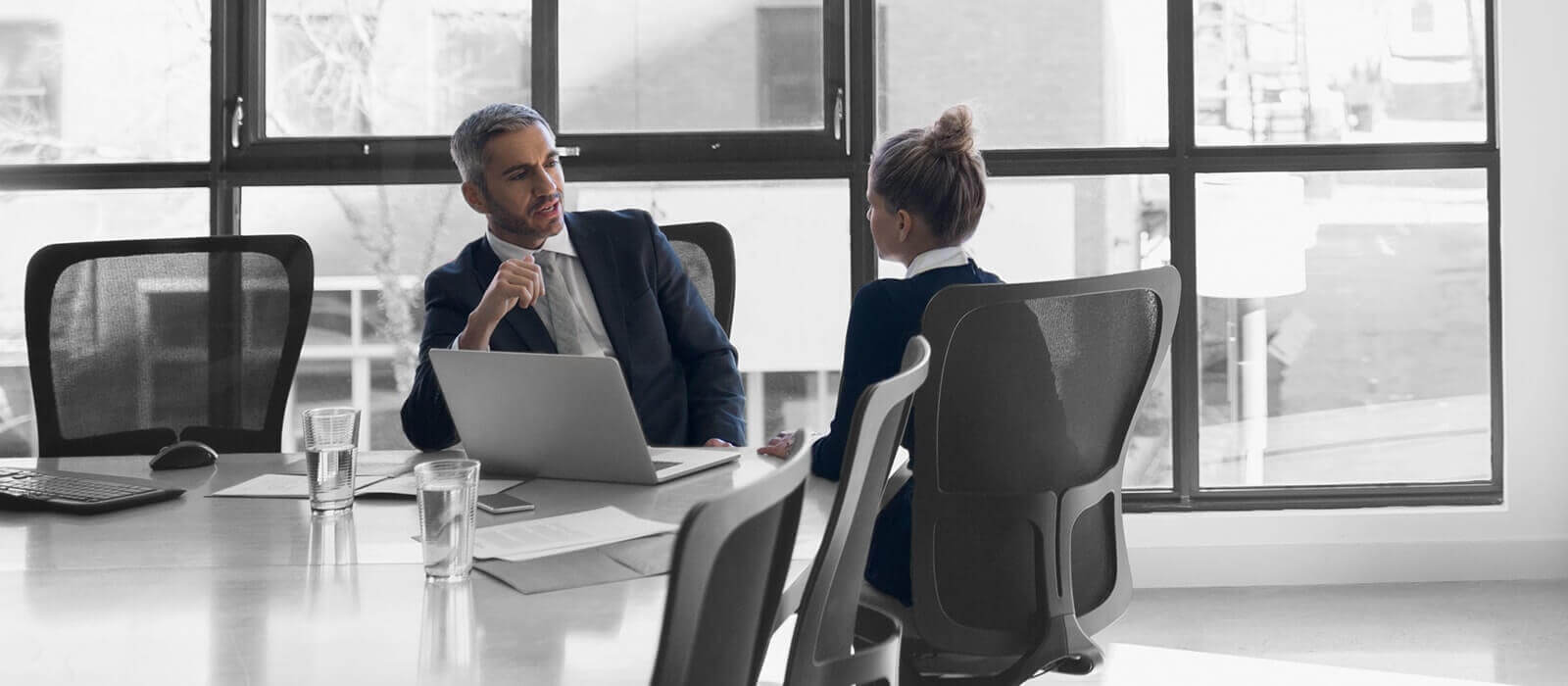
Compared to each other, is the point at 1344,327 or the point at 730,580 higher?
the point at 1344,327

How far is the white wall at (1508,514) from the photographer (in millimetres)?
3738

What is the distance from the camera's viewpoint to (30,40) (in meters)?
3.75

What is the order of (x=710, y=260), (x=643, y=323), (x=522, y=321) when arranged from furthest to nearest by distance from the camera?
(x=710, y=260) < (x=643, y=323) < (x=522, y=321)

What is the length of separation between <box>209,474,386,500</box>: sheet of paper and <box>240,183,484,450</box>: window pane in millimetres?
2070

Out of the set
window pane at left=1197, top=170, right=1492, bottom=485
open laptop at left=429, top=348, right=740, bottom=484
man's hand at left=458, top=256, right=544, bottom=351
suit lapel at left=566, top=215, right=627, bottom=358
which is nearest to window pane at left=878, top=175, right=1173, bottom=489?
window pane at left=1197, top=170, right=1492, bottom=485

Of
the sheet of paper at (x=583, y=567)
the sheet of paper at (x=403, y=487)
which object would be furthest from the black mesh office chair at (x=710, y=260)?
the sheet of paper at (x=583, y=567)

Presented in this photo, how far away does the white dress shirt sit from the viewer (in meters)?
2.43

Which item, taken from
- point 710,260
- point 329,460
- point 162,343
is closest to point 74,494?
point 329,460

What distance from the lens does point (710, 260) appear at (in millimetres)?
2650

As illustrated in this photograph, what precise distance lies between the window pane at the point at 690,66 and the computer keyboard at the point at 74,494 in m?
2.28

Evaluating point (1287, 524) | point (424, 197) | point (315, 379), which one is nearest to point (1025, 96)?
point (1287, 524)

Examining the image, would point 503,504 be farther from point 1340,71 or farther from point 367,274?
point 1340,71

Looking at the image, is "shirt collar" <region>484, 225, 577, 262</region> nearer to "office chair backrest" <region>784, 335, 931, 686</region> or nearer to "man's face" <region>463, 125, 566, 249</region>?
"man's face" <region>463, 125, 566, 249</region>

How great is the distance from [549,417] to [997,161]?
240 centimetres
